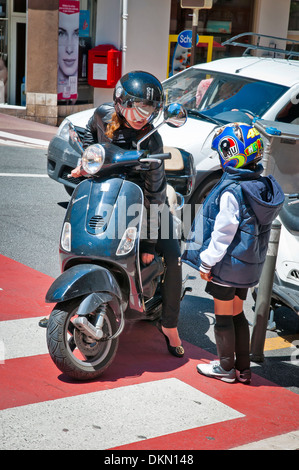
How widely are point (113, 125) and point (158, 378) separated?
173cm

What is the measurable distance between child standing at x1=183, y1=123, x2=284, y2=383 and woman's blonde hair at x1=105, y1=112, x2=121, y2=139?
0.70 meters

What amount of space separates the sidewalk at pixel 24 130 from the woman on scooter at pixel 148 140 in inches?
359

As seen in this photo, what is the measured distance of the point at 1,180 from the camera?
962 cm

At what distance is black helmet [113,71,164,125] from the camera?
4.53m

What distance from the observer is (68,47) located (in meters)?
16.8

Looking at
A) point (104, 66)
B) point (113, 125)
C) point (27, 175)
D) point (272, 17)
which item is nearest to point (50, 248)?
point (113, 125)

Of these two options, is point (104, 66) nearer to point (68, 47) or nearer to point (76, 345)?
point (68, 47)

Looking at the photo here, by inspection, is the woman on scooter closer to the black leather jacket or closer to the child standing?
the black leather jacket

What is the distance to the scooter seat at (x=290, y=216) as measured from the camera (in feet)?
17.6

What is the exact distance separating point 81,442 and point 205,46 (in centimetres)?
1694

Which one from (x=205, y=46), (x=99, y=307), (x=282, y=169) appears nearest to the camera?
(x=99, y=307)

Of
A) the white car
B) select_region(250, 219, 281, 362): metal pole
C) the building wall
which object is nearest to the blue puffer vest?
select_region(250, 219, 281, 362): metal pole
